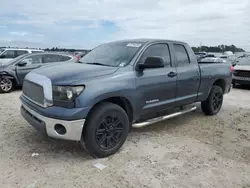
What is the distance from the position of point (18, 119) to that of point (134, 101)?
9.72 feet

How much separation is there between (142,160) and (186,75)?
2189 millimetres

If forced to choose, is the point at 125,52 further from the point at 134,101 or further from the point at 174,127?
the point at 174,127

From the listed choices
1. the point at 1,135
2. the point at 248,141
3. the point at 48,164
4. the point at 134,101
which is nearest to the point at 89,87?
the point at 134,101

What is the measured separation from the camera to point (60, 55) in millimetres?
10844

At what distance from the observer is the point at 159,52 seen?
4.77 metres

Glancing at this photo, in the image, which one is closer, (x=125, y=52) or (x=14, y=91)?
(x=125, y=52)

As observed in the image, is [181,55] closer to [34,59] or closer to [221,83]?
[221,83]

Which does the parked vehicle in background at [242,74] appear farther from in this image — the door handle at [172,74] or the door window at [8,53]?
the door window at [8,53]

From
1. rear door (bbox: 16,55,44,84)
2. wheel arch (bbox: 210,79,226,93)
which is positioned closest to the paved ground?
wheel arch (bbox: 210,79,226,93)

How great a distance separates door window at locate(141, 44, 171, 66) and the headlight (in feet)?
4.93

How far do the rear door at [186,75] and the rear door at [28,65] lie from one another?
6.68 m

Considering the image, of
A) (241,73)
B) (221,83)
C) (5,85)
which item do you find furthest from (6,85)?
(241,73)

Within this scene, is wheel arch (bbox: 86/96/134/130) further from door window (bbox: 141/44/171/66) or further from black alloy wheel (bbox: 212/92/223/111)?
black alloy wheel (bbox: 212/92/223/111)

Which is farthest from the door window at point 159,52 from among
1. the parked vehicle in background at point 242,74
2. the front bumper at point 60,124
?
the parked vehicle in background at point 242,74
